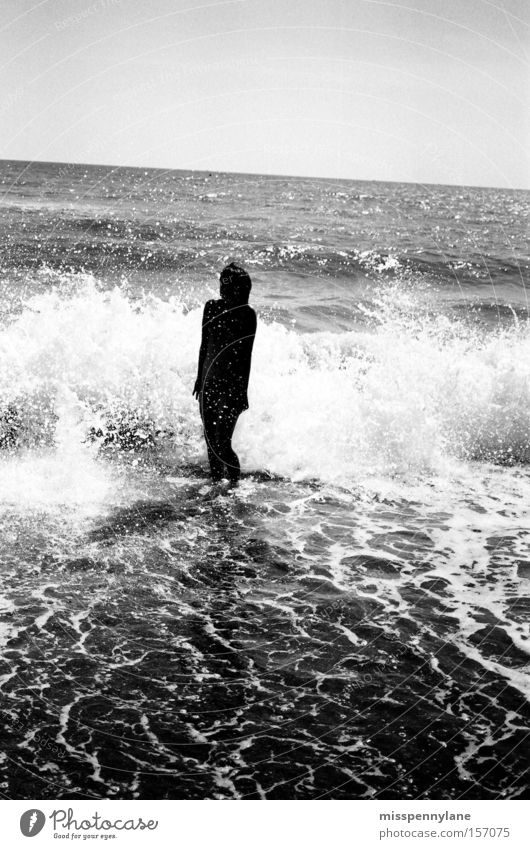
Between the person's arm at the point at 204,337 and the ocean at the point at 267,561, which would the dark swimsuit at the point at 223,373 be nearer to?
the person's arm at the point at 204,337

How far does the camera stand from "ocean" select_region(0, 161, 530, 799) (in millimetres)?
3607

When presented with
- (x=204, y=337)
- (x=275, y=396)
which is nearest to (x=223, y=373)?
(x=204, y=337)

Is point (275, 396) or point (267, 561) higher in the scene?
point (275, 396)

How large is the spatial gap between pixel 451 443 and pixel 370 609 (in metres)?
4.45

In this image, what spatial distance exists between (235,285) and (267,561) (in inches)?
110

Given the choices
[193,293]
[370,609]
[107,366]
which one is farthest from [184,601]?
[193,293]

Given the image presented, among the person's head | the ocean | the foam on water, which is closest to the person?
the person's head

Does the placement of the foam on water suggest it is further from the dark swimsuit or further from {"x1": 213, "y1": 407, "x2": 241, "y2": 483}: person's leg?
the dark swimsuit

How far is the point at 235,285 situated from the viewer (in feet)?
22.4

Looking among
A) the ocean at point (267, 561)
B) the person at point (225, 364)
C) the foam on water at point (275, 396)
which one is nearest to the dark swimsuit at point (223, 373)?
the person at point (225, 364)

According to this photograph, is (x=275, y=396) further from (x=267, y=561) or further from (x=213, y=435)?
(x=267, y=561)

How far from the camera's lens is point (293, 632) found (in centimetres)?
470

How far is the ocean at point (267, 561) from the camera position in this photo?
11.8 feet
